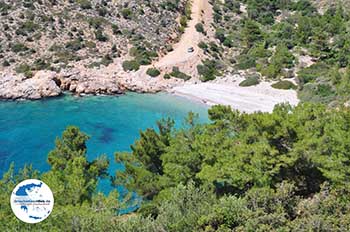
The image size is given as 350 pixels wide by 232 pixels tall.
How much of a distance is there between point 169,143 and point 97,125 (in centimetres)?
2266

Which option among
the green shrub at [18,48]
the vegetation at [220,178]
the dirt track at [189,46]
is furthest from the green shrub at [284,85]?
the green shrub at [18,48]

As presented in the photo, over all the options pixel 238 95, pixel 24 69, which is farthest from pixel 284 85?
pixel 24 69

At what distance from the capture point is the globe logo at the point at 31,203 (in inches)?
654

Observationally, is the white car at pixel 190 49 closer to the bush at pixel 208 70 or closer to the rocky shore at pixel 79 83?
the bush at pixel 208 70

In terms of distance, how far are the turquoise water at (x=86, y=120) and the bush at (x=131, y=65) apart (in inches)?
279

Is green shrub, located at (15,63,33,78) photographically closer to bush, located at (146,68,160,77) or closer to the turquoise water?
the turquoise water

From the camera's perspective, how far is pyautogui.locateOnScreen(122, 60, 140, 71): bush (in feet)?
213

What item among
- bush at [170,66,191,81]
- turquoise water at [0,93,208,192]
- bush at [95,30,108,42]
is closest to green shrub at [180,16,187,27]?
bush at [95,30,108,42]

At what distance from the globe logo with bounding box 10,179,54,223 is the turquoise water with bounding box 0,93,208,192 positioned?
19696 millimetres

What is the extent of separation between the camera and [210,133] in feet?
85.7

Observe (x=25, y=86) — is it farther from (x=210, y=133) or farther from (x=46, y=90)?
(x=210, y=133)

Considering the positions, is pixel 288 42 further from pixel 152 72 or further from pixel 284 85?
pixel 152 72

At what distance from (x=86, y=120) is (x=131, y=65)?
1772 centimetres

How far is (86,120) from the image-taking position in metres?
50.0
